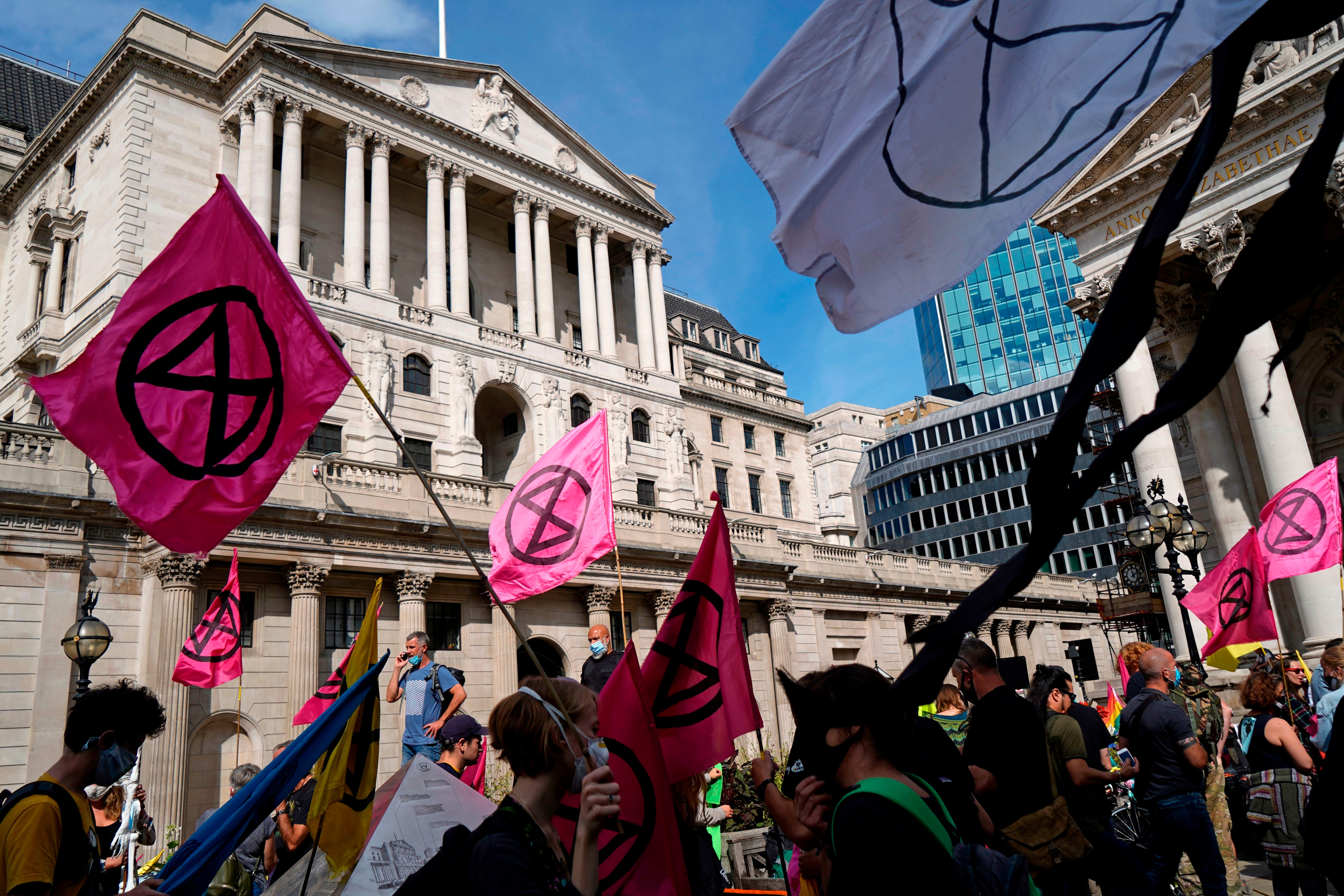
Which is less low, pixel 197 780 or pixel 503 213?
pixel 503 213

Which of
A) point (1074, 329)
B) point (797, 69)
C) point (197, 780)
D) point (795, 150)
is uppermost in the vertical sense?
point (1074, 329)

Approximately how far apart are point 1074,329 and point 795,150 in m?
140

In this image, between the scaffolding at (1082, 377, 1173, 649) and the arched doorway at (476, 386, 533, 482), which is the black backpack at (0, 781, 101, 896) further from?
the arched doorway at (476, 386, 533, 482)

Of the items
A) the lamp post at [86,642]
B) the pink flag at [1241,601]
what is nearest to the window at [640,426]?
the lamp post at [86,642]

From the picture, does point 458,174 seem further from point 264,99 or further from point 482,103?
point 264,99

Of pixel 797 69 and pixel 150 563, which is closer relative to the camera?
pixel 797 69

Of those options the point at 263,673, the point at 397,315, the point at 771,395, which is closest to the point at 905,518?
the point at 771,395

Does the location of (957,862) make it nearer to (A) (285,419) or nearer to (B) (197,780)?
(A) (285,419)

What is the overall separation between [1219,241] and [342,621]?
2346 centimetres

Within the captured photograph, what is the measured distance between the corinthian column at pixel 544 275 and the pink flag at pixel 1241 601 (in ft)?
90.8

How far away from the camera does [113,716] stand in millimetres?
4379

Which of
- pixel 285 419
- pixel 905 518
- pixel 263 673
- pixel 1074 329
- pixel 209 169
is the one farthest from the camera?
pixel 1074 329

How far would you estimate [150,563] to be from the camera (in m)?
20.1

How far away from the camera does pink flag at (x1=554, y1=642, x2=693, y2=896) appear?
452 centimetres
